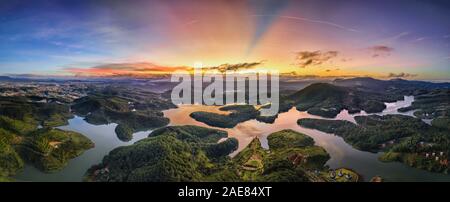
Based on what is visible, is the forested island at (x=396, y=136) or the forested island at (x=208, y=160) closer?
the forested island at (x=208, y=160)

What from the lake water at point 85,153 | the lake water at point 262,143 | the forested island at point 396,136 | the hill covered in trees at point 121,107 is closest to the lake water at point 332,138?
the lake water at point 262,143

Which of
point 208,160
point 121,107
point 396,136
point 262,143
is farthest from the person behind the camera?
point 121,107

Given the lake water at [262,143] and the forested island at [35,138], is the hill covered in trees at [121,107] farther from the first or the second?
the forested island at [35,138]

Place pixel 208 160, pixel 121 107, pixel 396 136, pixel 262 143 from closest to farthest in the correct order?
pixel 208 160, pixel 262 143, pixel 396 136, pixel 121 107

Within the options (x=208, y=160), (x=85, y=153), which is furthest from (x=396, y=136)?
(x=85, y=153)

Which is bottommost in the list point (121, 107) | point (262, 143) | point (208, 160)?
point (208, 160)

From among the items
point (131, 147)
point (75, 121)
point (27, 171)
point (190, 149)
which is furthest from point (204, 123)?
point (27, 171)

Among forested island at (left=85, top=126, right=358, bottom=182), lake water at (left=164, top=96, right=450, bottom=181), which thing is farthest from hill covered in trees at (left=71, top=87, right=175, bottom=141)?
forested island at (left=85, top=126, right=358, bottom=182)

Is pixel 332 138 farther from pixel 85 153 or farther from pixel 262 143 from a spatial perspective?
pixel 85 153

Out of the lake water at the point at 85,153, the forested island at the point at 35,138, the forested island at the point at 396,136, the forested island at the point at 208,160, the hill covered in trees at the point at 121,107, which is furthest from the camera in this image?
the hill covered in trees at the point at 121,107
